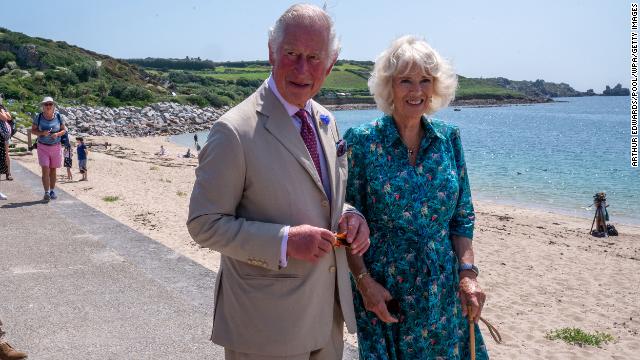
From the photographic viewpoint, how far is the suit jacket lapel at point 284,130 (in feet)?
6.63

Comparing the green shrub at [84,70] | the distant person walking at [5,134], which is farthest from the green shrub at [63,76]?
the distant person walking at [5,134]

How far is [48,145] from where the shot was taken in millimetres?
9367

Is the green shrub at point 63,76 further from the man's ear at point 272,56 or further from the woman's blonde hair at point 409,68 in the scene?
the man's ear at point 272,56

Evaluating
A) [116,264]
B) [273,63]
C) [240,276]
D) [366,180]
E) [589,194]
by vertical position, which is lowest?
[589,194]

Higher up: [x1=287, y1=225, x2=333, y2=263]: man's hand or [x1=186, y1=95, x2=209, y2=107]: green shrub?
[x1=287, y1=225, x2=333, y2=263]: man's hand

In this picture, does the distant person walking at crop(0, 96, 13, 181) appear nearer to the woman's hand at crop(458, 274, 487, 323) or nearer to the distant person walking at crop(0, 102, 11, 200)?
the distant person walking at crop(0, 102, 11, 200)

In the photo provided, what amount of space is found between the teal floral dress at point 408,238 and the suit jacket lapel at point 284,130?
523mm

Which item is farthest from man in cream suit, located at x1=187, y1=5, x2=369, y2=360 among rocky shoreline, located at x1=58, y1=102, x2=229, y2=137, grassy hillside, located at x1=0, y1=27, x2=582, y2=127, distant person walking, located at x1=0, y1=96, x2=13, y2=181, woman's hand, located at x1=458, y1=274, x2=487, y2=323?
rocky shoreline, located at x1=58, y1=102, x2=229, y2=137

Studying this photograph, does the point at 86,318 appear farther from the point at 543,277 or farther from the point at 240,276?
the point at 543,277

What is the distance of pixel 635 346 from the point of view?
6.21m

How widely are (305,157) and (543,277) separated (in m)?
8.43

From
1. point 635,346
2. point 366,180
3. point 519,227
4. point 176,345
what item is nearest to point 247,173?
point 366,180

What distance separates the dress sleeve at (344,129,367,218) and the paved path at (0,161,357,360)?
1553 mm

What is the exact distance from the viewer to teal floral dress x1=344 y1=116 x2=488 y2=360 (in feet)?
8.23
